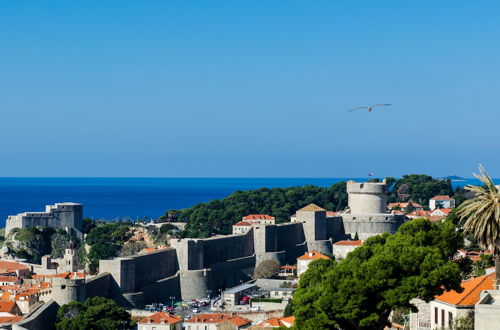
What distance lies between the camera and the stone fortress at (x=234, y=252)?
36.3 m

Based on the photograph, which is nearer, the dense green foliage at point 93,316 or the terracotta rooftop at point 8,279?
the dense green foliage at point 93,316

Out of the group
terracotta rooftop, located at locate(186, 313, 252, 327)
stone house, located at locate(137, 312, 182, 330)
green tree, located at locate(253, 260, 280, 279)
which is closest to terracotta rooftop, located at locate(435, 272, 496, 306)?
terracotta rooftop, located at locate(186, 313, 252, 327)

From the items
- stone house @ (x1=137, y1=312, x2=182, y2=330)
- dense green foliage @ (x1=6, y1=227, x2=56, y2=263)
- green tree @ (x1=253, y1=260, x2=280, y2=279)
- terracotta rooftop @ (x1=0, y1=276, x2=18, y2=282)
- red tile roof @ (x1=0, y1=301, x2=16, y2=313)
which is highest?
dense green foliage @ (x1=6, y1=227, x2=56, y2=263)

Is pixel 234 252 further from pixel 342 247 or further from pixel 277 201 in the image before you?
pixel 277 201

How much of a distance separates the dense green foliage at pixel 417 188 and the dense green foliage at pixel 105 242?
20724 mm

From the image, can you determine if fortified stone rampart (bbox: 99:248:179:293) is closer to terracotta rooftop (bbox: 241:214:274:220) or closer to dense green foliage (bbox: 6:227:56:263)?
dense green foliage (bbox: 6:227:56:263)

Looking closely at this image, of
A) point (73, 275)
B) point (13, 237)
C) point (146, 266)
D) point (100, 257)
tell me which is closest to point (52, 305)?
point (73, 275)

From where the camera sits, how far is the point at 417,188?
6819cm

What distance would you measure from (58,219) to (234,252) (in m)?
18.6

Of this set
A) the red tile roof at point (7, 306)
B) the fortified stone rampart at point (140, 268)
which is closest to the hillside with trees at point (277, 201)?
the fortified stone rampart at point (140, 268)

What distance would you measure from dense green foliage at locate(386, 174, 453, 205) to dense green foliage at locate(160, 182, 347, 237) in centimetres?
413

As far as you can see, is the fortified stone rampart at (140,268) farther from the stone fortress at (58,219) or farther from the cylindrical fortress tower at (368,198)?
the stone fortress at (58,219)

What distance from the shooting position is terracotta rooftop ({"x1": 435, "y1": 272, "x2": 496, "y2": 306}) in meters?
16.8

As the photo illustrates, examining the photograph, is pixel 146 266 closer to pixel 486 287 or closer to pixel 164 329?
pixel 164 329
